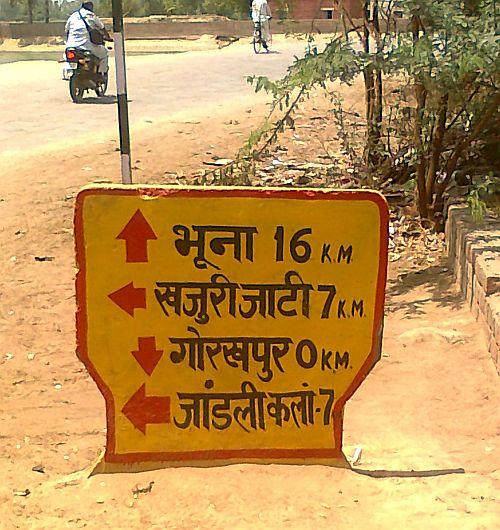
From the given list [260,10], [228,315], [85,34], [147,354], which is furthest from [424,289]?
[260,10]

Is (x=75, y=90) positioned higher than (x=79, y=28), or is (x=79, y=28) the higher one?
(x=79, y=28)

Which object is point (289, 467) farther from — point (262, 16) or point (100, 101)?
point (262, 16)

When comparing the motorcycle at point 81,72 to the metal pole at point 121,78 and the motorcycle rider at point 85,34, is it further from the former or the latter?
the metal pole at point 121,78

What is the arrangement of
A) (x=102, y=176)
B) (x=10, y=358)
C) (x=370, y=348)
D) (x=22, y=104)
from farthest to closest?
1. (x=22, y=104)
2. (x=102, y=176)
3. (x=10, y=358)
4. (x=370, y=348)

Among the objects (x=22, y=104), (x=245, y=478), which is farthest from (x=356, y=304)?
(x=22, y=104)

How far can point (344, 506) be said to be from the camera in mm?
2865

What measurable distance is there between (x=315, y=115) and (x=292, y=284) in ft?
28.2

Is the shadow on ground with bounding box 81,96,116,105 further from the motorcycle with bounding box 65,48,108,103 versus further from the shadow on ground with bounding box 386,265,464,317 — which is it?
the shadow on ground with bounding box 386,265,464,317

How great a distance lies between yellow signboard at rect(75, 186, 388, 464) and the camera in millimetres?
2756

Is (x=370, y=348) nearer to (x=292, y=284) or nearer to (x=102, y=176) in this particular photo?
(x=292, y=284)

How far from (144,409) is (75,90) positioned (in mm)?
11516

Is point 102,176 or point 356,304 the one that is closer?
point 356,304

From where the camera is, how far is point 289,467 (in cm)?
304

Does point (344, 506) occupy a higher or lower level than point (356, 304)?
lower
